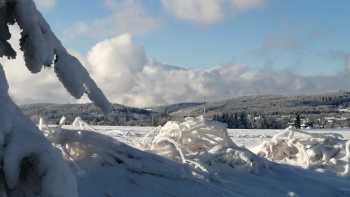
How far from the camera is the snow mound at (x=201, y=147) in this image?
470cm

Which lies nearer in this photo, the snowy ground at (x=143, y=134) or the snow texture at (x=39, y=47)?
the snow texture at (x=39, y=47)

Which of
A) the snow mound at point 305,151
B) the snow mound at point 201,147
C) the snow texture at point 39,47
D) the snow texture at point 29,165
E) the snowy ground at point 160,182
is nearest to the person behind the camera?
the snow texture at point 29,165

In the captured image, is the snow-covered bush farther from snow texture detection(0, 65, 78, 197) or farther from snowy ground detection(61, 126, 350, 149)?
snowy ground detection(61, 126, 350, 149)

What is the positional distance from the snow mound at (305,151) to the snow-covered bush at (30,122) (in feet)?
17.2

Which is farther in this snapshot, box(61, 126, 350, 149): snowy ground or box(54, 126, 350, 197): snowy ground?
box(61, 126, 350, 149): snowy ground

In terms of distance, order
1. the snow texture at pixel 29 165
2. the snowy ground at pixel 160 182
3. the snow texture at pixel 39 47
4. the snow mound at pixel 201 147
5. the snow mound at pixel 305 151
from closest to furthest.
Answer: the snow texture at pixel 29 165, the snow texture at pixel 39 47, the snowy ground at pixel 160 182, the snow mound at pixel 201 147, the snow mound at pixel 305 151

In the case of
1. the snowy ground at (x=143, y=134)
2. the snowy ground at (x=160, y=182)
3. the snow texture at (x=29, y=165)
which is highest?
the snowy ground at (x=143, y=134)

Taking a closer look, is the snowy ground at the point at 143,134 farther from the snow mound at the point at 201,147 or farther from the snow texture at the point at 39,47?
the snow texture at the point at 39,47

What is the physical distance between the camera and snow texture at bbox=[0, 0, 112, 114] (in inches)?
82.1

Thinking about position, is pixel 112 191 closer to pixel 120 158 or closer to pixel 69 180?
pixel 120 158

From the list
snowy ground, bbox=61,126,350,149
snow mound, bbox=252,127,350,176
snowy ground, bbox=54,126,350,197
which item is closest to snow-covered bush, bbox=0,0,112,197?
snowy ground, bbox=54,126,350,197

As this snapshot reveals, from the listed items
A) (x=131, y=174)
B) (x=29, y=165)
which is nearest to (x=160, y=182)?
(x=131, y=174)

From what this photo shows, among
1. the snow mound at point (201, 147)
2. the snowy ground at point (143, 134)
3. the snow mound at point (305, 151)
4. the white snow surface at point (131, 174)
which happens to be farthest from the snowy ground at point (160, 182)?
the snow mound at point (305, 151)

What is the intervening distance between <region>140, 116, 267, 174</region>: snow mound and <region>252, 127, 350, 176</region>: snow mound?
1.99 meters
